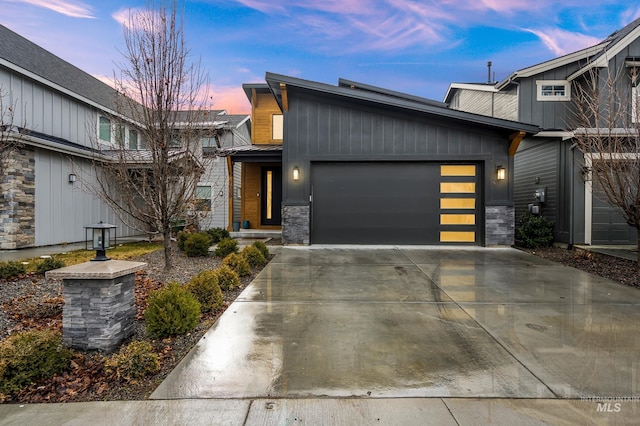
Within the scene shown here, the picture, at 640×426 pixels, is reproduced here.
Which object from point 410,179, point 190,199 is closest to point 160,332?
point 190,199

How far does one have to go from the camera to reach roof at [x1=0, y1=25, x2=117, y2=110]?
9.07m

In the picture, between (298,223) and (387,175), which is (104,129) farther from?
(387,175)

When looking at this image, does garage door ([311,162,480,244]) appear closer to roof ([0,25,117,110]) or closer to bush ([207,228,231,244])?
bush ([207,228,231,244])

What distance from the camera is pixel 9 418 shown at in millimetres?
1938

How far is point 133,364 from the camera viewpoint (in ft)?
7.74

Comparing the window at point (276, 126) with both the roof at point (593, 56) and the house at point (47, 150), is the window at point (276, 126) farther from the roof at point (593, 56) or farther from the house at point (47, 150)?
the roof at point (593, 56)

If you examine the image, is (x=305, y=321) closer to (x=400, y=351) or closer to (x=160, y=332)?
(x=400, y=351)

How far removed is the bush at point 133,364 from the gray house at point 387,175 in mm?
6799

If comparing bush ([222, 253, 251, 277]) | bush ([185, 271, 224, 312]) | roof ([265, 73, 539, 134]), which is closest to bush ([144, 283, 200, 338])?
bush ([185, 271, 224, 312])

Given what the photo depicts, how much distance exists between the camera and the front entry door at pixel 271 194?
539 inches

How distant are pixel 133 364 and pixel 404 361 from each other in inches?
→ 83.3

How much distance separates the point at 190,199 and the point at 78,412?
13.3ft

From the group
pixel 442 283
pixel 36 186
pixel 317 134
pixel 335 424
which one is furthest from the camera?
pixel 317 134

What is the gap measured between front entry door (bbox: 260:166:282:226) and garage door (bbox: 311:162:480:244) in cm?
466
